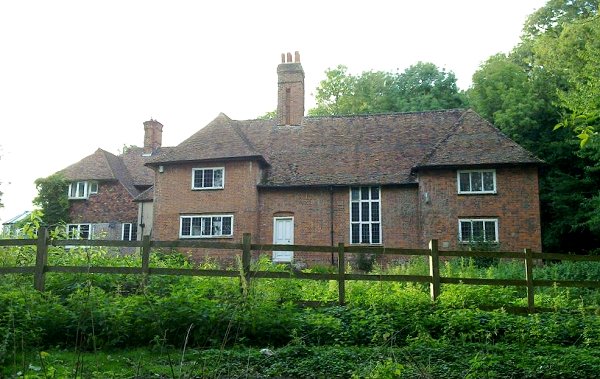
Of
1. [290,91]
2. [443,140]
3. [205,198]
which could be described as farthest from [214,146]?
[443,140]

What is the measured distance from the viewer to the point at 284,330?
852 centimetres

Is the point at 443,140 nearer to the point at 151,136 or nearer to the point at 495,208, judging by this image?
the point at 495,208

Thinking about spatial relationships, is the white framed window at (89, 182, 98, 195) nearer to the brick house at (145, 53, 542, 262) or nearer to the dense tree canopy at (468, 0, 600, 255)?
the brick house at (145, 53, 542, 262)

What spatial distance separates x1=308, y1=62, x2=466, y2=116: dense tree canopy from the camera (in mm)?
41000

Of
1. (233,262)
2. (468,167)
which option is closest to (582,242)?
(468,167)

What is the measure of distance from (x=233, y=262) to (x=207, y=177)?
439cm

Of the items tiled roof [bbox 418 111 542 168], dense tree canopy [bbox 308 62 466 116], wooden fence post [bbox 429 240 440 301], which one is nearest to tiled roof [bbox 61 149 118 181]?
dense tree canopy [bbox 308 62 466 116]

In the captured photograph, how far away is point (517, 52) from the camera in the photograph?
122 ft

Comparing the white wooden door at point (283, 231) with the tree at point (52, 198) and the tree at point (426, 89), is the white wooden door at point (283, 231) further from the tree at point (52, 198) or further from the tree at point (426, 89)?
the tree at point (426, 89)

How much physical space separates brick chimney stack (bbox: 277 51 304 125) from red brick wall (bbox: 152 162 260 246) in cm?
510

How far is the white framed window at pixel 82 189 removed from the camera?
34.4 metres

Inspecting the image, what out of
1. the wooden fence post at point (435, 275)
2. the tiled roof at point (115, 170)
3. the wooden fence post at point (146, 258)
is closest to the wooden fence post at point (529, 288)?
the wooden fence post at point (435, 275)

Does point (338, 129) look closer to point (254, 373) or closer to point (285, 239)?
point (285, 239)

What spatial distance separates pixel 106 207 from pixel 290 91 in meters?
13.3
